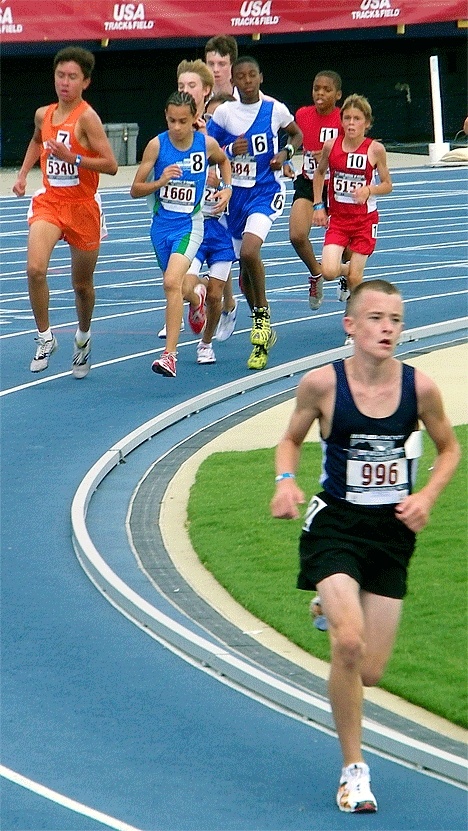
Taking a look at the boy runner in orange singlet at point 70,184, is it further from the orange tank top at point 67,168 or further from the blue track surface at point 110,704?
the blue track surface at point 110,704

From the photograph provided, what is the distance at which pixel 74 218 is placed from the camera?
38.0 feet

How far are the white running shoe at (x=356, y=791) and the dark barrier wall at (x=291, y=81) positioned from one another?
2794 cm

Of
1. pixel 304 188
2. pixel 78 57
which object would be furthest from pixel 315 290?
pixel 78 57

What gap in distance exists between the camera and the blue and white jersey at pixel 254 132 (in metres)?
A: 12.6

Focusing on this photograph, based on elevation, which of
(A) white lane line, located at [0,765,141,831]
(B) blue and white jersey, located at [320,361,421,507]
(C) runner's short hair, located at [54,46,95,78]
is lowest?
(A) white lane line, located at [0,765,141,831]

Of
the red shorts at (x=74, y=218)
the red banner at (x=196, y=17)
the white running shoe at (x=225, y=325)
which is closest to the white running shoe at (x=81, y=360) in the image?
the red shorts at (x=74, y=218)

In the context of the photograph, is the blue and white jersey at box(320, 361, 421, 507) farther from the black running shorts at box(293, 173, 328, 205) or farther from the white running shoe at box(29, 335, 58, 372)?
the black running shorts at box(293, 173, 328, 205)

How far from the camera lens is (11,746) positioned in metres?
5.66

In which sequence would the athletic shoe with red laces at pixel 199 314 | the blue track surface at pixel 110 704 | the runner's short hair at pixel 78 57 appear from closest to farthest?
the blue track surface at pixel 110 704 < the runner's short hair at pixel 78 57 < the athletic shoe with red laces at pixel 199 314

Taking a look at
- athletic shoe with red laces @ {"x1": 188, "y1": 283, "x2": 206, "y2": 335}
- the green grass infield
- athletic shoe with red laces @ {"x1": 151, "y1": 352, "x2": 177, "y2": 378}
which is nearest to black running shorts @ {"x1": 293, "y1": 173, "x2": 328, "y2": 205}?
athletic shoe with red laces @ {"x1": 188, "y1": 283, "x2": 206, "y2": 335}

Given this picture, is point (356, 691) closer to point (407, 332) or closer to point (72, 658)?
point (72, 658)

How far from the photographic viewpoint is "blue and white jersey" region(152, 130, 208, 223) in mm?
11703

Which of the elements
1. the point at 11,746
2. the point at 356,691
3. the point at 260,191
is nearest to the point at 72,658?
the point at 11,746

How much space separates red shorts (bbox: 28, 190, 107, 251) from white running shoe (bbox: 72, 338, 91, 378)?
0.84 meters
